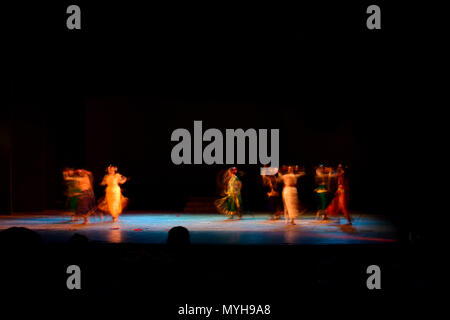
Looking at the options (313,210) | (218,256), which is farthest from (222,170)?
(218,256)

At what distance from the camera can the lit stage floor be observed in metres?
7.01

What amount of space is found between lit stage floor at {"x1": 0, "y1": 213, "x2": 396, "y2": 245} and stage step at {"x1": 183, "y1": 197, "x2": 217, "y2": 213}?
1088 millimetres

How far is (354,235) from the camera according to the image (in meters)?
7.74

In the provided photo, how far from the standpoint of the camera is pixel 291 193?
970cm

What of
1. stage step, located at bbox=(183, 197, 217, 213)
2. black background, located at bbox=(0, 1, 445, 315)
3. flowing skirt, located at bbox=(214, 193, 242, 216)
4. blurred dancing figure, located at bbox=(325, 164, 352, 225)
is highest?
black background, located at bbox=(0, 1, 445, 315)

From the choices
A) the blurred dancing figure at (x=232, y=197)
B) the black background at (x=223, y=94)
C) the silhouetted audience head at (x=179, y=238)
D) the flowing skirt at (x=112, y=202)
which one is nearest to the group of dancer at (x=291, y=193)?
the blurred dancing figure at (x=232, y=197)

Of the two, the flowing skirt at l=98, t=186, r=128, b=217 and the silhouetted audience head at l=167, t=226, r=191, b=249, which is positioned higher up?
the silhouetted audience head at l=167, t=226, r=191, b=249

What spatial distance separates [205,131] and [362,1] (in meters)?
5.44

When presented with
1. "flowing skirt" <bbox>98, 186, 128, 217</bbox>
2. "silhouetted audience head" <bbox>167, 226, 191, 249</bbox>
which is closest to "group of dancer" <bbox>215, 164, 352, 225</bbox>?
"flowing skirt" <bbox>98, 186, 128, 217</bbox>

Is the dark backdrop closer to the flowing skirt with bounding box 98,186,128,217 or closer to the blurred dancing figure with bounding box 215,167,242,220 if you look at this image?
the blurred dancing figure with bounding box 215,167,242,220

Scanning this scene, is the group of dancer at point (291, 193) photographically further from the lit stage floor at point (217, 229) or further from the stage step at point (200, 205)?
the stage step at point (200, 205)

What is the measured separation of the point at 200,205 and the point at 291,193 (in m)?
4.07

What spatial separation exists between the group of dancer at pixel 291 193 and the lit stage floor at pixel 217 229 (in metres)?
0.29

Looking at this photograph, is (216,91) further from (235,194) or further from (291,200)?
(291,200)
